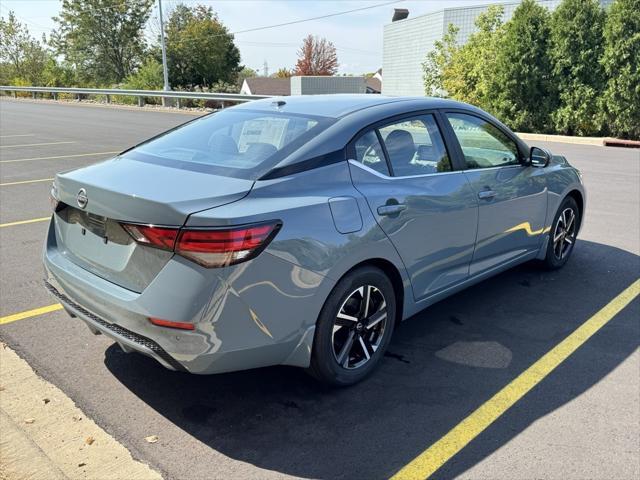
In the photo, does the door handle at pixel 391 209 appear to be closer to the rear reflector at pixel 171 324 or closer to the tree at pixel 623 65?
the rear reflector at pixel 171 324

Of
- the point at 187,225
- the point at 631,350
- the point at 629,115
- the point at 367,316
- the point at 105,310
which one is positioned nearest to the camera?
the point at 187,225

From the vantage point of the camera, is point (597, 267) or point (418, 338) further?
point (597, 267)

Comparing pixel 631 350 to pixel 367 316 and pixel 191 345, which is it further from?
pixel 191 345

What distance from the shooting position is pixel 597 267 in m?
5.71

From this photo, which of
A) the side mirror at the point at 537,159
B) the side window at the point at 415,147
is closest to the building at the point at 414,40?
the side mirror at the point at 537,159

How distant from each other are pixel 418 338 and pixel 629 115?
1667 cm

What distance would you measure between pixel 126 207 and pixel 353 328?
1431mm

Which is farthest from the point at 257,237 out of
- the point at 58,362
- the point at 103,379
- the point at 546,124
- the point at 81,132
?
the point at 546,124

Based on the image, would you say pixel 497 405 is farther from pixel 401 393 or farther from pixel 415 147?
pixel 415 147

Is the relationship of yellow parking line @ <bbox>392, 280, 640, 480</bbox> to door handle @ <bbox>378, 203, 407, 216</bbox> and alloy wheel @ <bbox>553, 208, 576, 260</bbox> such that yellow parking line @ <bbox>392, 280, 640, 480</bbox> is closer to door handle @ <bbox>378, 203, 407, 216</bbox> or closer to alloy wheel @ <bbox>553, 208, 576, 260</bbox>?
alloy wheel @ <bbox>553, 208, 576, 260</bbox>

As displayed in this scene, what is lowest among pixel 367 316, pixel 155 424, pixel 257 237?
pixel 155 424

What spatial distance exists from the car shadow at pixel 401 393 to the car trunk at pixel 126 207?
82 cm

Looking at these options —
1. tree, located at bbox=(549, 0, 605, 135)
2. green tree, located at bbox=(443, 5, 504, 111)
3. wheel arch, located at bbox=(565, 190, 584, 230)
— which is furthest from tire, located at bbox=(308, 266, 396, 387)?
green tree, located at bbox=(443, 5, 504, 111)

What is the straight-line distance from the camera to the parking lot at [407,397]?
2.85 meters
